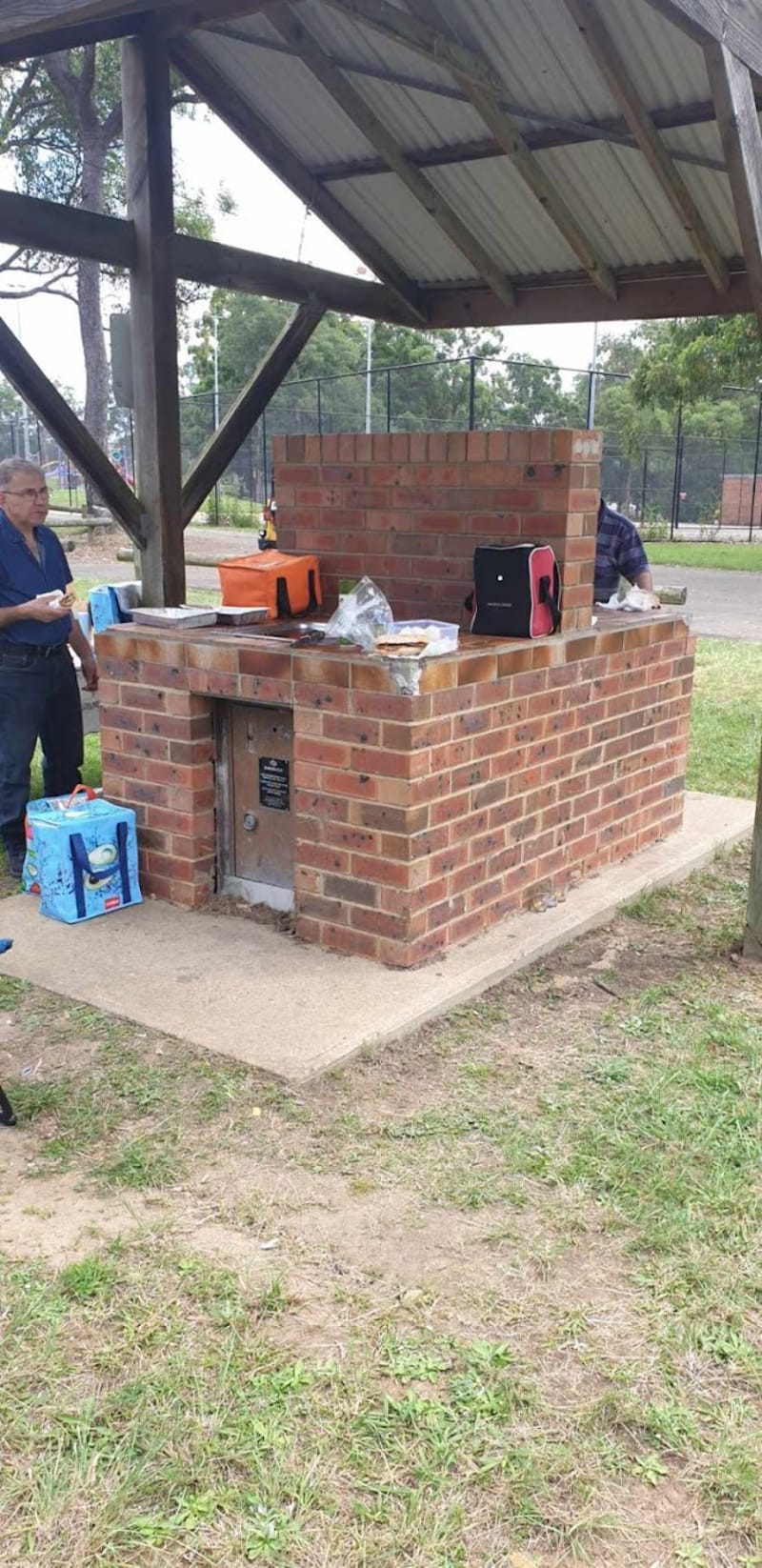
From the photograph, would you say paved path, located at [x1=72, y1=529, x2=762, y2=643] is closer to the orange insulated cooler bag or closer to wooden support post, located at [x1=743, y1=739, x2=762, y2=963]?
the orange insulated cooler bag

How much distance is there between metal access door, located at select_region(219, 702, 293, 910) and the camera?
4.58m

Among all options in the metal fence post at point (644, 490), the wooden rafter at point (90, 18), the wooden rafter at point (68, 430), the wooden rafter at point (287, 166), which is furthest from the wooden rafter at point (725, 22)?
the metal fence post at point (644, 490)

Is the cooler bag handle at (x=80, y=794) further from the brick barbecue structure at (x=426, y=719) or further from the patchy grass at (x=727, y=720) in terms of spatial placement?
the patchy grass at (x=727, y=720)

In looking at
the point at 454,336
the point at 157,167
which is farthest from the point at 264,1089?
the point at 454,336

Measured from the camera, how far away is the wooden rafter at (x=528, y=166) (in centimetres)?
521

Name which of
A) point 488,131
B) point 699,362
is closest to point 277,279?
point 488,131

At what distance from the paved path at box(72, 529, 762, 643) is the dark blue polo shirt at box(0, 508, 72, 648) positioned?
7.92m

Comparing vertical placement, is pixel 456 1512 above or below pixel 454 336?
below

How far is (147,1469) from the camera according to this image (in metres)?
2.12

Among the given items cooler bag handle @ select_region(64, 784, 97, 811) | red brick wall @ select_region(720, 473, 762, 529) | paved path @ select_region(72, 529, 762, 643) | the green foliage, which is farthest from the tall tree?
cooler bag handle @ select_region(64, 784, 97, 811)

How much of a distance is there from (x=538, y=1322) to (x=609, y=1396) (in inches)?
9.4

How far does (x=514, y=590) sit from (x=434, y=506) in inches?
26.2

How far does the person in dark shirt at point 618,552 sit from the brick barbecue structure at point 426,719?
1174 mm

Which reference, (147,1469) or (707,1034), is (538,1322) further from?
(707,1034)
